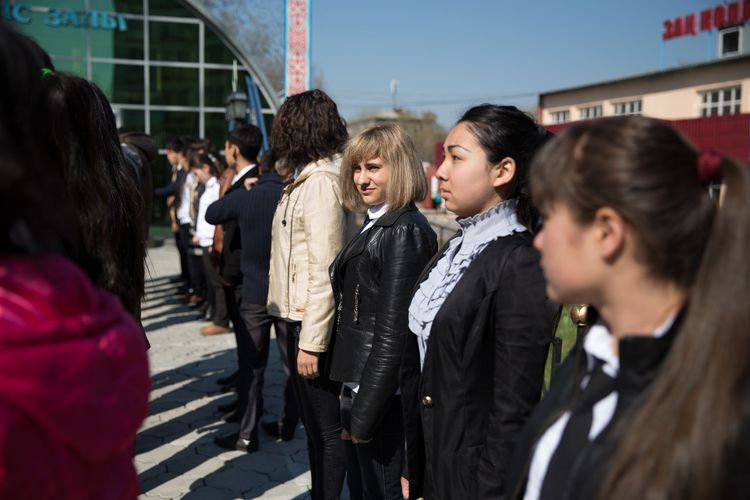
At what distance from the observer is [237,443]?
452 centimetres

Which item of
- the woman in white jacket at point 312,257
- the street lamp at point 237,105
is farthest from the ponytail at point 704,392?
the street lamp at point 237,105

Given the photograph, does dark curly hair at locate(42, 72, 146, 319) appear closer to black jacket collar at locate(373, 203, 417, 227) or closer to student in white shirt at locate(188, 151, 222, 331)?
black jacket collar at locate(373, 203, 417, 227)

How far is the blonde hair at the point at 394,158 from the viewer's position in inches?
111

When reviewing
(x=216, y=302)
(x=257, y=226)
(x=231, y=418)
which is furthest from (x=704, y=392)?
(x=216, y=302)

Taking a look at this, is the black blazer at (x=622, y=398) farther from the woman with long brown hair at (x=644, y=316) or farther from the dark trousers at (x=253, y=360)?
the dark trousers at (x=253, y=360)

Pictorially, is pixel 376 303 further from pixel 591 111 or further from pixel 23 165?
pixel 591 111

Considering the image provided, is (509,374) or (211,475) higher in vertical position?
(509,374)

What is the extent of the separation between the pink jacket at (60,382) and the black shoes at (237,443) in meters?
3.46

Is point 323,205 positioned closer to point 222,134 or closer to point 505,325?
point 505,325

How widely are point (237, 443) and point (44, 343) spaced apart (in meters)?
3.73

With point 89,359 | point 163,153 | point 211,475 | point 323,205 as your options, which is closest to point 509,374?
point 89,359

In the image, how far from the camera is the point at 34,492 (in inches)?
40.9

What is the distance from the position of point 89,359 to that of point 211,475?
3.37 metres

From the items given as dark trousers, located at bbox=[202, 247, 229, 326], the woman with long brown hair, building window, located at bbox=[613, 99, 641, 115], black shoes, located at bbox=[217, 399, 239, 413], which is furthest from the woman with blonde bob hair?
building window, located at bbox=[613, 99, 641, 115]
